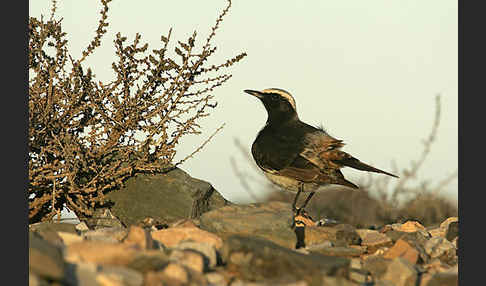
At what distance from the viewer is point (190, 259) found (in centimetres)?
422

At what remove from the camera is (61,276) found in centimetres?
338

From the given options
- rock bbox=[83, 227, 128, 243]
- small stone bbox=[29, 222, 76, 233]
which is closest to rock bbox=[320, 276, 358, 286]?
rock bbox=[83, 227, 128, 243]

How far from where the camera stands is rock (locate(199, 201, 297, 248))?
5.47 meters

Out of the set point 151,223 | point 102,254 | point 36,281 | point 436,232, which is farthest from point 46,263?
point 436,232

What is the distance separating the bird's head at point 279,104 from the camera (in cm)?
791

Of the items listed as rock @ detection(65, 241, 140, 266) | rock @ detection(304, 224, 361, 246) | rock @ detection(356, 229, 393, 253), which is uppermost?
rock @ detection(65, 241, 140, 266)

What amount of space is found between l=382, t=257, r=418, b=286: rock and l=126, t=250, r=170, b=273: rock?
70.8 inches

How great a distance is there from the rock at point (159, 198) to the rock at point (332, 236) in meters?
2.12

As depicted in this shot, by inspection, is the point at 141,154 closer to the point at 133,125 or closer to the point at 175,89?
the point at 133,125

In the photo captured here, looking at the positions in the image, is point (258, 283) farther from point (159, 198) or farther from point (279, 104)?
point (279, 104)

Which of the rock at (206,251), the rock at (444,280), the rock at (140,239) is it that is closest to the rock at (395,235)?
the rock at (444,280)

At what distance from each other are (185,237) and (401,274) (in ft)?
5.55

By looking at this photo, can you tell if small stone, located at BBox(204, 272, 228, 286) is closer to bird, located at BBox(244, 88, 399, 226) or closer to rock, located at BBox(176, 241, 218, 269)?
Answer: rock, located at BBox(176, 241, 218, 269)

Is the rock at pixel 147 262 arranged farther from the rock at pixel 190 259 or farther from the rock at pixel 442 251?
the rock at pixel 442 251
